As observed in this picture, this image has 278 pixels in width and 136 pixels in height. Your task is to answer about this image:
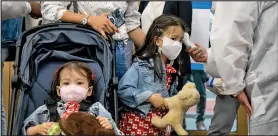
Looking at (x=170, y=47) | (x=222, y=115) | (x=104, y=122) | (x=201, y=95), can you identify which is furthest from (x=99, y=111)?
(x=201, y=95)

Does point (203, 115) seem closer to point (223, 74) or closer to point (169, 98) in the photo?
point (169, 98)

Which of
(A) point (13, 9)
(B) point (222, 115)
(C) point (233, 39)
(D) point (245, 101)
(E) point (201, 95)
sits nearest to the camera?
(C) point (233, 39)

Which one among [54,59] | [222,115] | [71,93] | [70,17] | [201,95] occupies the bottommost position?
[201,95]

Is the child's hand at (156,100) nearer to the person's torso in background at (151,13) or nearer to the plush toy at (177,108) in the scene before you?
the plush toy at (177,108)

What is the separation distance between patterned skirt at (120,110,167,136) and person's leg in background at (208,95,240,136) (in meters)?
0.54

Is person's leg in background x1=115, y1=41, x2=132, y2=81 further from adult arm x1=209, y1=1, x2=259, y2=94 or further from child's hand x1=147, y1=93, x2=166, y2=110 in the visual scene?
adult arm x1=209, y1=1, x2=259, y2=94

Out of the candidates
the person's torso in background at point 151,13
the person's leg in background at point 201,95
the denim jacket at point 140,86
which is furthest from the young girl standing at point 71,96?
the person's leg in background at point 201,95

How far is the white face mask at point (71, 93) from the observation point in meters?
2.54

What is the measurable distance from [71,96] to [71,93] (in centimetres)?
1

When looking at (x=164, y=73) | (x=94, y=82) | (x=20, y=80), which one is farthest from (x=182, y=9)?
(x=20, y=80)

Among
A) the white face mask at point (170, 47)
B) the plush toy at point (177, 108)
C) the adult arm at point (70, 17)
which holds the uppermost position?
the adult arm at point (70, 17)

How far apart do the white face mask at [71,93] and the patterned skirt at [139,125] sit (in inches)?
14.5

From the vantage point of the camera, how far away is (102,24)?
2.79 m

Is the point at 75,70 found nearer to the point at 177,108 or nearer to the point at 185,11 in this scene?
the point at 177,108
